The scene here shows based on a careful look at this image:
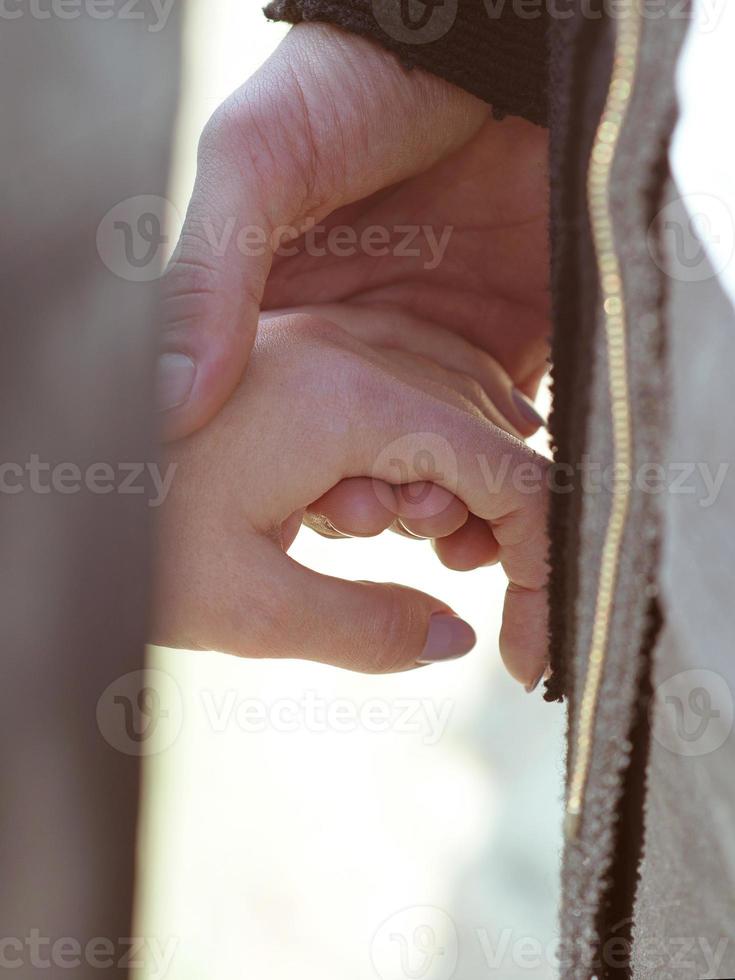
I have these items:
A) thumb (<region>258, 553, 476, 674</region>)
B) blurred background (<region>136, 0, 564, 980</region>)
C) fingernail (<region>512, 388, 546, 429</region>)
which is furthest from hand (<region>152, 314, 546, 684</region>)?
blurred background (<region>136, 0, 564, 980</region>)

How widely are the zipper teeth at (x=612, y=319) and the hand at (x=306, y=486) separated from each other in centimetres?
23

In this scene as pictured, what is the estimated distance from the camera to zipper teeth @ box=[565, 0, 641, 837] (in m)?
0.39

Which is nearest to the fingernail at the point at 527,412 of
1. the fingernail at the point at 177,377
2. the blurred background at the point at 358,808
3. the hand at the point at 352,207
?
the hand at the point at 352,207

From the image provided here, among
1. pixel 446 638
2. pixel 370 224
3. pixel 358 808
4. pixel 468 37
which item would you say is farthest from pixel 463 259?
pixel 358 808

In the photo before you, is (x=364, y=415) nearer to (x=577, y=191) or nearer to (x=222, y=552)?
(x=222, y=552)

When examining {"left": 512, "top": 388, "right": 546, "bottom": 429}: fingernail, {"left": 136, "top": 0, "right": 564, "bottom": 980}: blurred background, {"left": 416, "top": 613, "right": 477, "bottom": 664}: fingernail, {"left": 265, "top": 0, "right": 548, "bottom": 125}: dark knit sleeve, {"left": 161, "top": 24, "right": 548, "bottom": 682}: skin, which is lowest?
{"left": 136, "top": 0, "right": 564, "bottom": 980}: blurred background

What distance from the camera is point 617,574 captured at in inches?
17.0

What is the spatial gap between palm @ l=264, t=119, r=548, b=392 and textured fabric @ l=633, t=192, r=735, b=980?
1.50 ft

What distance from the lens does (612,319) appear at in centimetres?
41

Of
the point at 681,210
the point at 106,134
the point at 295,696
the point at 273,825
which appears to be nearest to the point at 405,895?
the point at 273,825

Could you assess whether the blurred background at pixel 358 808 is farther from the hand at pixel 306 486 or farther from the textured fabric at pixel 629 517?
the textured fabric at pixel 629 517

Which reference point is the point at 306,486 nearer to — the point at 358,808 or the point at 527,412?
the point at 527,412

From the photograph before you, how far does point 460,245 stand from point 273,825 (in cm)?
78

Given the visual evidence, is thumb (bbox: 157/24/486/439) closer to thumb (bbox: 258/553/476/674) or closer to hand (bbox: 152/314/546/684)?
hand (bbox: 152/314/546/684)
